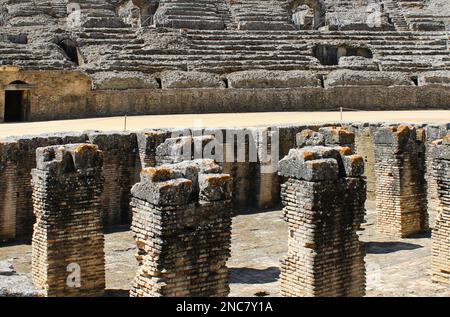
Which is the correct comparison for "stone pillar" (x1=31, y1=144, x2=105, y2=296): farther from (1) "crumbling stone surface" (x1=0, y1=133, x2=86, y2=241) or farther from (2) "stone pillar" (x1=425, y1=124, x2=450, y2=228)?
(2) "stone pillar" (x1=425, y1=124, x2=450, y2=228)

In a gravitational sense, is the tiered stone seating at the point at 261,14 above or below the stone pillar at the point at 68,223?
above

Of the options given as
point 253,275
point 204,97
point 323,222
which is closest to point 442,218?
point 323,222

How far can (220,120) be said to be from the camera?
25.5 meters

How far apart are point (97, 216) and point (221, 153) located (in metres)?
7.46

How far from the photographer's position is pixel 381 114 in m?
28.2

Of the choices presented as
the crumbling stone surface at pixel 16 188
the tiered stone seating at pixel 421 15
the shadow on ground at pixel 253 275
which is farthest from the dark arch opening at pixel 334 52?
the shadow on ground at pixel 253 275

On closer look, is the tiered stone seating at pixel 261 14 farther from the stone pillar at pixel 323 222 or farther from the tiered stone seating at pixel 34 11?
the stone pillar at pixel 323 222

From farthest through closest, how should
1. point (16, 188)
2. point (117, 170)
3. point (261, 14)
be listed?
1. point (261, 14)
2. point (117, 170)
3. point (16, 188)

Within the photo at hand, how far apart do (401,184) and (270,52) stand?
64.5 feet

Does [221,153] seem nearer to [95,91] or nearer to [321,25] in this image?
[95,91]

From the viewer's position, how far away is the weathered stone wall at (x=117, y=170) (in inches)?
614

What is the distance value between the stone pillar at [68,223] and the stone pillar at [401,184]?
7.21 m

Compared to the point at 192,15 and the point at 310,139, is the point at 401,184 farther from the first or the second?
the point at 192,15

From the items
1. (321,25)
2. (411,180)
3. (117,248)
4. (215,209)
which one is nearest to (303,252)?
(215,209)
